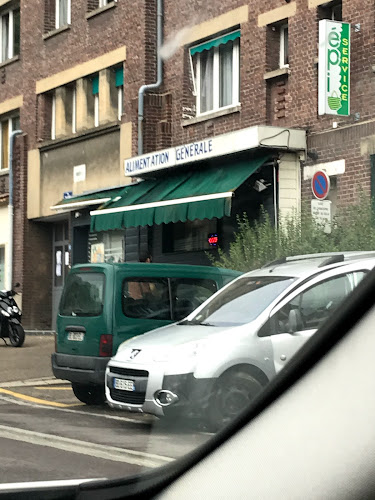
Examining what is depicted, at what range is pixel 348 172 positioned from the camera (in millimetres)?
636

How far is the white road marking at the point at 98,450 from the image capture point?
726 millimetres

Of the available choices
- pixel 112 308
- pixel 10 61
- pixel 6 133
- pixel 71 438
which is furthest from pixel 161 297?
pixel 6 133

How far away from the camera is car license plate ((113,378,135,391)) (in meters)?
0.71

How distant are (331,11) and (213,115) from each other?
17 cm

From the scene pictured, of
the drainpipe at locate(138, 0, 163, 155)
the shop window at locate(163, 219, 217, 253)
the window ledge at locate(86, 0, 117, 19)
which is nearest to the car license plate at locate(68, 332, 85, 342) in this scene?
the shop window at locate(163, 219, 217, 253)

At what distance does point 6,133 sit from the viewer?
1187mm

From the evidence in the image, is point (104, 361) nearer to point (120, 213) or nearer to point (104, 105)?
point (120, 213)

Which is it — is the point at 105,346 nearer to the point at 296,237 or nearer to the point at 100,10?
the point at 296,237

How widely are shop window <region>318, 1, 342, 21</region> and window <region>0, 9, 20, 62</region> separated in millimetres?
434

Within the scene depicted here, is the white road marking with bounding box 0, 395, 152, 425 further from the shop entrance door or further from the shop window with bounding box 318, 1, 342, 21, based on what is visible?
the shop window with bounding box 318, 1, 342, 21

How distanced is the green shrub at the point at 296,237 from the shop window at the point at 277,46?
0.46ft

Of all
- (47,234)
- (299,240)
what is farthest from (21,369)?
(299,240)

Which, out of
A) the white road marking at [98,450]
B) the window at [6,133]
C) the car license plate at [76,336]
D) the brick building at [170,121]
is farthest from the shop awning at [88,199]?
the white road marking at [98,450]

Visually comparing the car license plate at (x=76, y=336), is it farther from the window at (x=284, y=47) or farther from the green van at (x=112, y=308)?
the window at (x=284, y=47)
